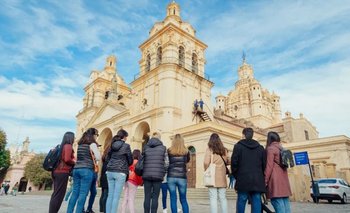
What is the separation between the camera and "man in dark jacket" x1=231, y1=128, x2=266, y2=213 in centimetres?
458

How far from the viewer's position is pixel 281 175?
15.5 ft

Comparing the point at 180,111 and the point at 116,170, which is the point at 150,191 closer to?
the point at 116,170

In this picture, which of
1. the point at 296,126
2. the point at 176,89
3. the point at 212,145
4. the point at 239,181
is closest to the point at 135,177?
the point at 212,145

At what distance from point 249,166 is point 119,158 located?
2776mm

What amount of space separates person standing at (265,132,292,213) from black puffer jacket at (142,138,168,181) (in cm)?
220

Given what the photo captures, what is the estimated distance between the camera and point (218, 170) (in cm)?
516

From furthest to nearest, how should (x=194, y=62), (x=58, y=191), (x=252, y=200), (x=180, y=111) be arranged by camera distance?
(x=194, y=62) < (x=180, y=111) < (x=58, y=191) < (x=252, y=200)

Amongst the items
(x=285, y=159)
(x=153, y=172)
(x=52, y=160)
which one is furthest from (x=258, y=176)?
(x=52, y=160)

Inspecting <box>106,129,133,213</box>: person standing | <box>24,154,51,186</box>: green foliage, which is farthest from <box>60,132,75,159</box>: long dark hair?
<box>24,154,51,186</box>: green foliage

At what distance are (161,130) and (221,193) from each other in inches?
720

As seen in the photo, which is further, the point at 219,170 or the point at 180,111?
the point at 180,111

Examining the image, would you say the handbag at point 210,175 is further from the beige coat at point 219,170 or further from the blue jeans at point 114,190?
the blue jeans at point 114,190

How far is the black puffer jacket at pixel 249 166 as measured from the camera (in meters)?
4.57

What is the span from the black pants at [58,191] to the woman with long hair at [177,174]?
7.64 feet
